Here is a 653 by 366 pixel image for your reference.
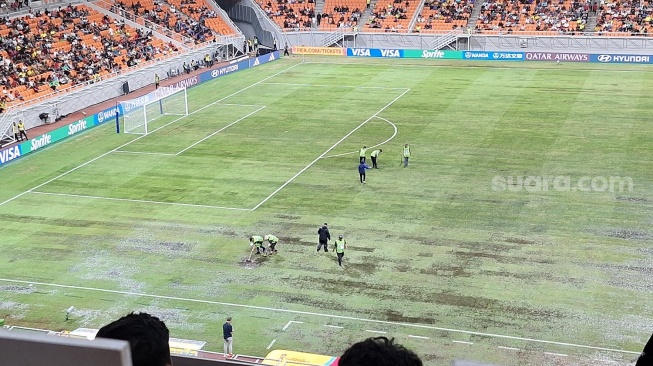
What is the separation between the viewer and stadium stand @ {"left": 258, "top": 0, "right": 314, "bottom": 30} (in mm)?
77938

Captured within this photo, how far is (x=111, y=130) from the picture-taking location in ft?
158

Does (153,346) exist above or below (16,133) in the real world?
above

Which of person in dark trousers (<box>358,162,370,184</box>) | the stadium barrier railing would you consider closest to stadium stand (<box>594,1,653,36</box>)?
the stadium barrier railing

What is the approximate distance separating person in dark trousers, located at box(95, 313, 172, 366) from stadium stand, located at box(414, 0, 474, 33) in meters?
72.5

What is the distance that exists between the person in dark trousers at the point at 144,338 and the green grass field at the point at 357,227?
59.4ft

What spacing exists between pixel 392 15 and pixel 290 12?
1005 centimetres

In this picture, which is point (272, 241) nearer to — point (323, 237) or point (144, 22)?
point (323, 237)

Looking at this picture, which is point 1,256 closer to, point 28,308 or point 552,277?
point 28,308

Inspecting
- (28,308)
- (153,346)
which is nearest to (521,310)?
(28,308)

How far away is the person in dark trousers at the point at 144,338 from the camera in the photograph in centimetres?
383

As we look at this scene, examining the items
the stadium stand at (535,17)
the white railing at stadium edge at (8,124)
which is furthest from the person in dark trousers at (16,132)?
the stadium stand at (535,17)

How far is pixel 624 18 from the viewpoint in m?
70.6

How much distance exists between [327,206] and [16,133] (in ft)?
67.2

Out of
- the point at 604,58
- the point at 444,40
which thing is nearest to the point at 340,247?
the point at 604,58
